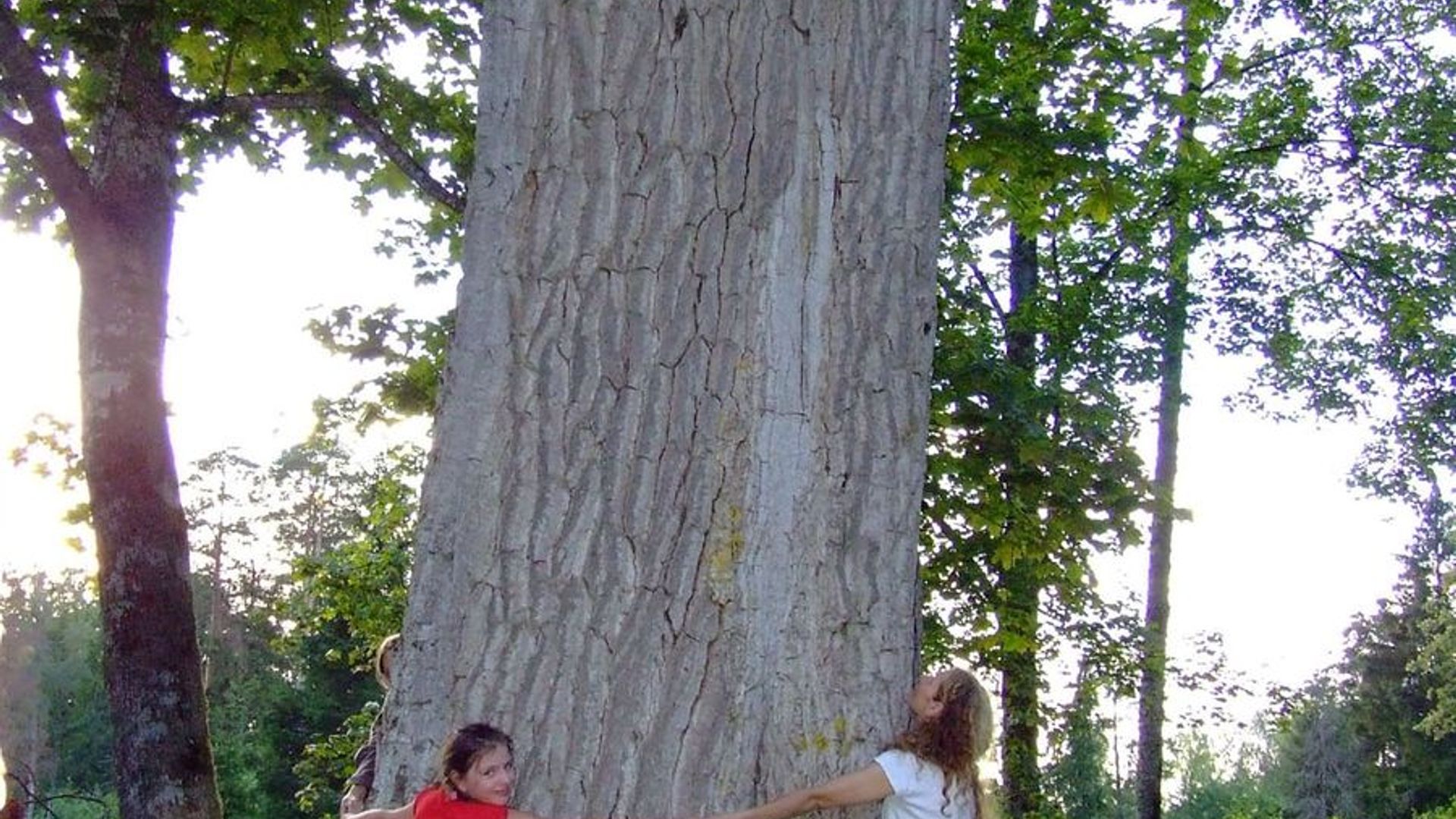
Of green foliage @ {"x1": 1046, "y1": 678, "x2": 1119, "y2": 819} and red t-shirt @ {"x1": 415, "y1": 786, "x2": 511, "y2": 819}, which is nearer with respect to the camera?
red t-shirt @ {"x1": 415, "y1": 786, "x2": 511, "y2": 819}

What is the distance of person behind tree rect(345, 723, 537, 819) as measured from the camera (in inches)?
106

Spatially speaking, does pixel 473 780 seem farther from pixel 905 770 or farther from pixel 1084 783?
pixel 1084 783

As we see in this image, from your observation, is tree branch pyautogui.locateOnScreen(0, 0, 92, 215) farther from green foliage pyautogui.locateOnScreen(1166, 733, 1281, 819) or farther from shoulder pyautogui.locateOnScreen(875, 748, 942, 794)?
green foliage pyautogui.locateOnScreen(1166, 733, 1281, 819)

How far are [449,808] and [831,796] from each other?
2.46 ft

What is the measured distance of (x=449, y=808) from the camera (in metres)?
2.75

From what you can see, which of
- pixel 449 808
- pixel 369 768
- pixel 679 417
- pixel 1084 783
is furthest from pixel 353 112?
pixel 1084 783

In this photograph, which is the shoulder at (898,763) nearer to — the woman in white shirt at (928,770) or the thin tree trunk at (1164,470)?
the woman in white shirt at (928,770)

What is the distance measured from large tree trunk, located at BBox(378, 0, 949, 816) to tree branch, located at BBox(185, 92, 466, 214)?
674 centimetres

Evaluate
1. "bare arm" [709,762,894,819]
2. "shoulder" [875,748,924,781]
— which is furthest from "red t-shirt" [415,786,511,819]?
"shoulder" [875,748,924,781]

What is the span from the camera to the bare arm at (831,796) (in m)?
2.79

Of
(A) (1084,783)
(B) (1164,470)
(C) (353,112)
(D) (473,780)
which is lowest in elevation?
(A) (1084,783)

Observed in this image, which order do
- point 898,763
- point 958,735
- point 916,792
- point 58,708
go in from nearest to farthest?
point 898,763, point 916,792, point 958,735, point 58,708

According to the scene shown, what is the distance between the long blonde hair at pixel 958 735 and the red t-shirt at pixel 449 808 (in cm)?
83

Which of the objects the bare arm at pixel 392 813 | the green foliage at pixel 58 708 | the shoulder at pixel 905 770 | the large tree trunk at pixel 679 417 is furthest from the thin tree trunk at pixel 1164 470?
the green foliage at pixel 58 708
